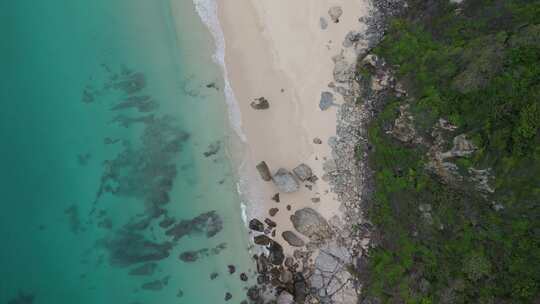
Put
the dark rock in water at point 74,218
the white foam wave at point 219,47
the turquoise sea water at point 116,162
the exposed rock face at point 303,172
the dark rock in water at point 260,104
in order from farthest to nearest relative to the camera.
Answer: the dark rock in water at point 74,218 < the white foam wave at point 219,47 < the turquoise sea water at point 116,162 < the dark rock in water at point 260,104 < the exposed rock face at point 303,172

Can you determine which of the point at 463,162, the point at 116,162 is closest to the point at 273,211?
the point at 116,162

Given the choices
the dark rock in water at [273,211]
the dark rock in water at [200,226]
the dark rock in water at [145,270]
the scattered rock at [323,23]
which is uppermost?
the scattered rock at [323,23]

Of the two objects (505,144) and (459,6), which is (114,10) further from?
(505,144)

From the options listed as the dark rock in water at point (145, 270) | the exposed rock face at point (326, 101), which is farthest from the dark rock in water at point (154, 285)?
the exposed rock face at point (326, 101)

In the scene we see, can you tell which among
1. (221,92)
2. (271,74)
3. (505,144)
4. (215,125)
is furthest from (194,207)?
(505,144)

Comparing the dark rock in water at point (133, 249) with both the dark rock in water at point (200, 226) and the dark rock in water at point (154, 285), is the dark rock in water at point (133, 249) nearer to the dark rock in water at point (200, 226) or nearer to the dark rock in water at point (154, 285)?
the dark rock in water at point (200, 226)

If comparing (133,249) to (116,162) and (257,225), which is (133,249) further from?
(257,225)

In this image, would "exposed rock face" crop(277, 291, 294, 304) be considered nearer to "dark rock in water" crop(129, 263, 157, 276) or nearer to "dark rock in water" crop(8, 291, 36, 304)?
"dark rock in water" crop(129, 263, 157, 276)

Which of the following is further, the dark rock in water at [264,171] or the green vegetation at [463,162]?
the dark rock in water at [264,171]
